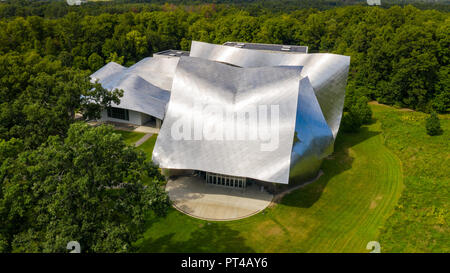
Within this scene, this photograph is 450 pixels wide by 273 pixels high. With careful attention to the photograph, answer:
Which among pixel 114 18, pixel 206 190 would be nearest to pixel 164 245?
pixel 206 190

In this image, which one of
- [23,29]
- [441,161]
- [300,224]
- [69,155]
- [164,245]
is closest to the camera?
[69,155]

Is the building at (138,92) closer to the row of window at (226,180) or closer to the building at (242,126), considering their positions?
the building at (242,126)

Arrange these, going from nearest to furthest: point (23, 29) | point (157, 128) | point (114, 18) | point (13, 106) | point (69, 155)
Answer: point (69, 155) → point (13, 106) → point (157, 128) → point (23, 29) → point (114, 18)

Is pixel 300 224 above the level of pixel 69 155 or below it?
below

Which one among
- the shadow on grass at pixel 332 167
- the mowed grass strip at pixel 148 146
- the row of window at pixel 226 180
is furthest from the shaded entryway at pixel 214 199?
the mowed grass strip at pixel 148 146

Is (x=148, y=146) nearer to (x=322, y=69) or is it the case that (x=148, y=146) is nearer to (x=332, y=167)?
(x=332, y=167)

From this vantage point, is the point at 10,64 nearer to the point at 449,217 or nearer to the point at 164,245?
the point at 164,245

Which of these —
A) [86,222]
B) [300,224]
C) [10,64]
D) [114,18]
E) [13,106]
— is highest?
[114,18]

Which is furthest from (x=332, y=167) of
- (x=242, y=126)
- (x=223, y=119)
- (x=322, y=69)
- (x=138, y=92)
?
(x=138, y=92)
